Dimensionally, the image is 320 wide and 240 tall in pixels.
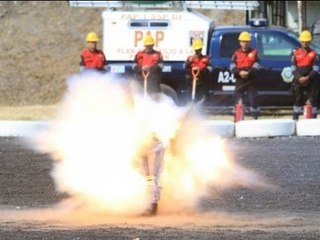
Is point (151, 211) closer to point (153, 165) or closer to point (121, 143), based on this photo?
point (153, 165)

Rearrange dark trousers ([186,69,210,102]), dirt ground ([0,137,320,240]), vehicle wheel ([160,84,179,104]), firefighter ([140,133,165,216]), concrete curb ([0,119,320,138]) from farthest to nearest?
vehicle wheel ([160,84,179,104]) < dark trousers ([186,69,210,102]) < concrete curb ([0,119,320,138]) < firefighter ([140,133,165,216]) < dirt ground ([0,137,320,240])

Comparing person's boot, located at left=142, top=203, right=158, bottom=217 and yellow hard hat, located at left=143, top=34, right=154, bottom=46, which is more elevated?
yellow hard hat, located at left=143, top=34, right=154, bottom=46

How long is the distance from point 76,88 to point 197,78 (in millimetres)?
10282

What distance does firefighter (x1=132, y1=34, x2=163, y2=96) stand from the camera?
787 inches

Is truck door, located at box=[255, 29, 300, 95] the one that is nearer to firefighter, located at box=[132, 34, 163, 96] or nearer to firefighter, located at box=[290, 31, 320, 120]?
firefighter, located at box=[290, 31, 320, 120]

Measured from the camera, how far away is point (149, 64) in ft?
65.7

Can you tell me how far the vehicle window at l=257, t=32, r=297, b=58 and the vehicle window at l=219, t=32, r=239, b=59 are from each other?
53 centimetres

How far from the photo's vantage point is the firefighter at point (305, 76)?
1945 centimetres

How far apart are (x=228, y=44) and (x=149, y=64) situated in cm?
251

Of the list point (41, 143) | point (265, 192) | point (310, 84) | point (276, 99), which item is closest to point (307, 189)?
point (265, 192)

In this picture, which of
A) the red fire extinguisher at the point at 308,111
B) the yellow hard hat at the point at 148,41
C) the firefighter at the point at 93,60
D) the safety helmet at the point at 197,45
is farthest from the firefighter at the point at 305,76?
the firefighter at the point at 93,60

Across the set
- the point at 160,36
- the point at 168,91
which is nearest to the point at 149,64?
the point at 168,91

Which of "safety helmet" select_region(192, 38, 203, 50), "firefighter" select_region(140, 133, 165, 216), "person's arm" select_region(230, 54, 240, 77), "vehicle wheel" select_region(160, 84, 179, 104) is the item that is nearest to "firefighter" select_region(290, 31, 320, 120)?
"person's arm" select_region(230, 54, 240, 77)

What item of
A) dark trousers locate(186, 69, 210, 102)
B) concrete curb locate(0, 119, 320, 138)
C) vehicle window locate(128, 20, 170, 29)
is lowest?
concrete curb locate(0, 119, 320, 138)
